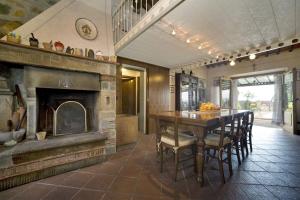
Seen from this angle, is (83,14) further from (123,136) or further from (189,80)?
(189,80)

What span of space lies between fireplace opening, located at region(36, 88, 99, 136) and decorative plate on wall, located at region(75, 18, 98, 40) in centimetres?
110

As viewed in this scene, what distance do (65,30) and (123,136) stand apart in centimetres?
242

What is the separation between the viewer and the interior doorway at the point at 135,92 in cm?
484

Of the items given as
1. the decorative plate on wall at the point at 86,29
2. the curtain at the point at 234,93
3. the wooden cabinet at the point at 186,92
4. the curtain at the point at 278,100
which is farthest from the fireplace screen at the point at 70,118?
the curtain at the point at 278,100

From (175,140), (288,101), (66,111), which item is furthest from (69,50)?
(288,101)

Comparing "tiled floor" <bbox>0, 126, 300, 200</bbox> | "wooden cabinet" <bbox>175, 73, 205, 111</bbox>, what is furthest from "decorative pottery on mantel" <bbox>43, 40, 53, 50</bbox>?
"wooden cabinet" <bbox>175, 73, 205, 111</bbox>

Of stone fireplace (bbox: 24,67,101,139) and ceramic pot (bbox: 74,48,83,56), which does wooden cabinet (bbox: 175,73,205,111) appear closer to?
stone fireplace (bbox: 24,67,101,139)

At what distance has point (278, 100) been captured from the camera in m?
6.50

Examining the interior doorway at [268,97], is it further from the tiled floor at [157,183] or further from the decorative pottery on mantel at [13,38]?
the decorative pottery on mantel at [13,38]

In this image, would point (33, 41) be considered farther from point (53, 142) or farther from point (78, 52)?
point (53, 142)

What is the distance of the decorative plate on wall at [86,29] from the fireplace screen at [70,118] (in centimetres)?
130

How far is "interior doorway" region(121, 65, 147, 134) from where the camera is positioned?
4.84 meters

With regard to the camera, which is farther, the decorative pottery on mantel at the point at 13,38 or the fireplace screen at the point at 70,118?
the fireplace screen at the point at 70,118

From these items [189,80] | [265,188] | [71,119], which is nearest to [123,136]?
[71,119]
